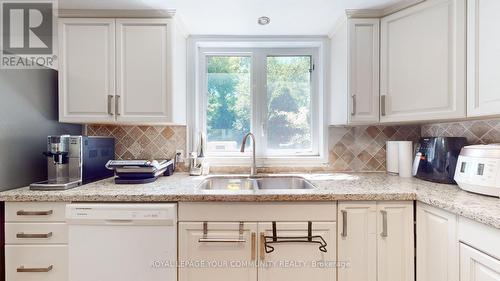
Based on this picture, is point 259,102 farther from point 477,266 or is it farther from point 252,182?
point 477,266

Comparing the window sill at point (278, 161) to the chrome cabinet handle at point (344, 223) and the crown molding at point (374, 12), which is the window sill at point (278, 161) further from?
the crown molding at point (374, 12)

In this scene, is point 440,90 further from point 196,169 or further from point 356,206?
point 196,169

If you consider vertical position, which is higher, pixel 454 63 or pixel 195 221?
pixel 454 63

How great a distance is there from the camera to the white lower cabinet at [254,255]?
4.31ft

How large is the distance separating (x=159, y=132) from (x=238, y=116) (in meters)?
0.68

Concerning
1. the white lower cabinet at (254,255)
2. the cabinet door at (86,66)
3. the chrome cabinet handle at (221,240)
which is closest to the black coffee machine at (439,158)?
the white lower cabinet at (254,255)

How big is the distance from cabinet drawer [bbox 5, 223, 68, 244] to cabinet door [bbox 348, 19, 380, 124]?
1.87 m

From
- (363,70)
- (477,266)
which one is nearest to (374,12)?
(363,70)

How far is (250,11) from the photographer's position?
164 centimetres

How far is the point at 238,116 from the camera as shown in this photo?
2143 mm

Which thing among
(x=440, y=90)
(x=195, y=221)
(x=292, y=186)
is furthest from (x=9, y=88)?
(x=440, y=90)

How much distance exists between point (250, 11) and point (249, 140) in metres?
1.00

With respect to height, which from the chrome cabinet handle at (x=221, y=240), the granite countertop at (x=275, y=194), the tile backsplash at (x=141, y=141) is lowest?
the chrome cabinet handle at (x=221, y=240)

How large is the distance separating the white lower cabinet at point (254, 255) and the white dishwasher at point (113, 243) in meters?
0.15
